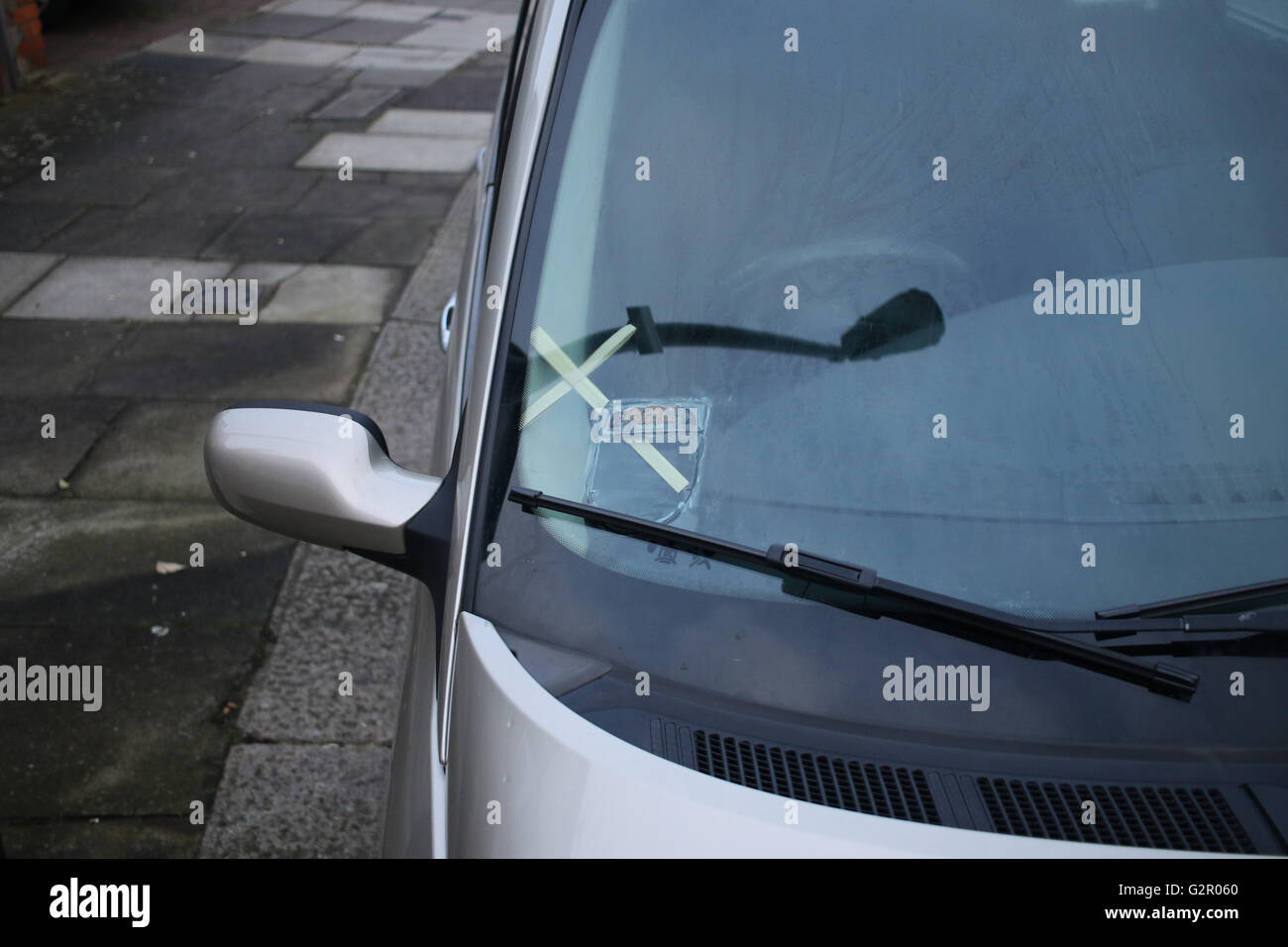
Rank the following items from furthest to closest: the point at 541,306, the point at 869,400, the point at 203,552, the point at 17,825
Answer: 1. the point at 203,552
2. the point at 17,825
3. the point at 541,306
4. the point at 869,400

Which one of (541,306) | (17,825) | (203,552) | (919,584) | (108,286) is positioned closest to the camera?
(919,584)

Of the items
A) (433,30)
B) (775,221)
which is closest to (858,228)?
(775,221)

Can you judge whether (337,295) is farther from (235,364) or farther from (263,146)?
(263,146)

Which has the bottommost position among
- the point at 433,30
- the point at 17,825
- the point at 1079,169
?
the point at 17,825

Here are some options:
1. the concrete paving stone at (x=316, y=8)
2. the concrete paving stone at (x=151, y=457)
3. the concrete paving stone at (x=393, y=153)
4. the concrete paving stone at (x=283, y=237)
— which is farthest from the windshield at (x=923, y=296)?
the concrete paving stone at (x=316, y=8)

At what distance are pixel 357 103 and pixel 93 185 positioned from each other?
248 centimetres

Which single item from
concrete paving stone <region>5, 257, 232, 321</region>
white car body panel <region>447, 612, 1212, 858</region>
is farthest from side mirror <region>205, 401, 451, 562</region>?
concrete paving stone <region>5, 257, 232, 321</region>

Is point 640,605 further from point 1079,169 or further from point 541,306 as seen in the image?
point 1079,169

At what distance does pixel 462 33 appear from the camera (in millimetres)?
11758

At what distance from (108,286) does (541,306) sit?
4.97 metres

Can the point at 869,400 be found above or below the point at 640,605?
above

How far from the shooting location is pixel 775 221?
1854 mm

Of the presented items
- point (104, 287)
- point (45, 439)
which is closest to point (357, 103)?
point (104, 287)

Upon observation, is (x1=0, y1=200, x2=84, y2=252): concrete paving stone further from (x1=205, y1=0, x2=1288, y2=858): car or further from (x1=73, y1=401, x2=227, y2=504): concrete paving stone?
(x1=205, y1=0, x2=1288, y2=858): car
